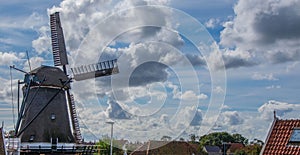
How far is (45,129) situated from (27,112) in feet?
6.31

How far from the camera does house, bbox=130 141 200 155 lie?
5361cm

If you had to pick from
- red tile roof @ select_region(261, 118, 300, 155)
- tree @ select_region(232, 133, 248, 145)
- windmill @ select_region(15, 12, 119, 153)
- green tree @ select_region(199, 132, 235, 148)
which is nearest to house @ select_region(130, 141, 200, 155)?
windmill @ select_region(15, 12, 119, 153)

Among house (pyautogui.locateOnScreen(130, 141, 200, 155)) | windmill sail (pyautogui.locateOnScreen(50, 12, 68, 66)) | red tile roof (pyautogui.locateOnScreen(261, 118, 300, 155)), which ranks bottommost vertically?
red tile roof (pyautogui.locateOnScreen(261, 118, 300, 155))

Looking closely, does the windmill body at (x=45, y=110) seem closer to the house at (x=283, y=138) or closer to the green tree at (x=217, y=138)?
the house at (x=283, y=138)

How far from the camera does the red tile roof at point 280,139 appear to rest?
824 inches

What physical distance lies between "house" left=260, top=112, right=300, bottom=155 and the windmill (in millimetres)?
17176

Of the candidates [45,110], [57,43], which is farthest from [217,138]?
[45,110]

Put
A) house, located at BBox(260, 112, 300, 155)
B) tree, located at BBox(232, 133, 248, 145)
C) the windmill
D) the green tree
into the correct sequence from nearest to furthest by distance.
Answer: house, located at BBox(260, 112, 300, 155) → the windmill → the green tree → tree, located at BBox(232, 133, 248, 145)

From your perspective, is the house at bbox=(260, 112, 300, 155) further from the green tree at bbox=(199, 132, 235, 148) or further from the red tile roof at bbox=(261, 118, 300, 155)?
the green tree at bbox=(199, 132, 235, 148)

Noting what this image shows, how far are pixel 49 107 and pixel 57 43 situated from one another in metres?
6.03

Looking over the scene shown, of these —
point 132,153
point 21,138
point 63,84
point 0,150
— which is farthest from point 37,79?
point 132,153

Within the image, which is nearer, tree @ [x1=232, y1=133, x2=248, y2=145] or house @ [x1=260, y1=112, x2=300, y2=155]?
house @ [x1=260, y1=112, x2=300, y2=155]

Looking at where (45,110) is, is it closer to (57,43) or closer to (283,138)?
(57,43)

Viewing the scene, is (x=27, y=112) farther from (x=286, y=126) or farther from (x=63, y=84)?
(x=286, y=126)
